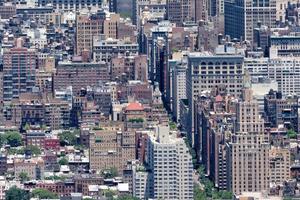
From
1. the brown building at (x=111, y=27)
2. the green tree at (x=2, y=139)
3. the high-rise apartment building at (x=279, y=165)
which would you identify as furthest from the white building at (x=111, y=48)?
the high-rise apartment building at (x=279, y=165)

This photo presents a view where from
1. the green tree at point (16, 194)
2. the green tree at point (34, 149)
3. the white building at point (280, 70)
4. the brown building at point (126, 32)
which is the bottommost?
the green tree at point (16, 194)

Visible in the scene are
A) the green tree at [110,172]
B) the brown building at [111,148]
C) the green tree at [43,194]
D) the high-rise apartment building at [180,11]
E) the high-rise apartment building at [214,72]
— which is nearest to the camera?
the green tree at [43,194]

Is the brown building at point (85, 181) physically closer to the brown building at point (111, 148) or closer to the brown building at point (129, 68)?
the brown building at point (111, 148)

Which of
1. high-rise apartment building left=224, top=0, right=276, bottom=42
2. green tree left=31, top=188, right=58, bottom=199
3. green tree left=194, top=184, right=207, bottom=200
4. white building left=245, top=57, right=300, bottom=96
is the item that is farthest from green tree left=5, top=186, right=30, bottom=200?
high-rise apartment building left=224, top=0, right=276, bottom=42

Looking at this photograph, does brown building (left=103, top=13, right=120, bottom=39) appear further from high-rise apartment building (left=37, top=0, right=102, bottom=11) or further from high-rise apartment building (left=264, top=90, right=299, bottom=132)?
high-rise apartment building (left=264, top=90, right=299, bottom=132)

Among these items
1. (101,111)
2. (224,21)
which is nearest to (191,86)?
(101,111)

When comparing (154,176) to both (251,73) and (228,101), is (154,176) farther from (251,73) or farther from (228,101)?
(251,73)

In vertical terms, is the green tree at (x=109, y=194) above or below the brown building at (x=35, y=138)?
below
